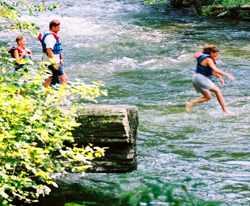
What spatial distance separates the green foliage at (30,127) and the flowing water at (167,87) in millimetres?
869

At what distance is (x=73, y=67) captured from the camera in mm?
17516

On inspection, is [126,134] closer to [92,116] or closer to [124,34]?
[92,116]

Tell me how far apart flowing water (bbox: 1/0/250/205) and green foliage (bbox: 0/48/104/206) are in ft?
2.85

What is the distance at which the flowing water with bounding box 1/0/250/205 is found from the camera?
29.0 feet

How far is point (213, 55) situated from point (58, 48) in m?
2.92

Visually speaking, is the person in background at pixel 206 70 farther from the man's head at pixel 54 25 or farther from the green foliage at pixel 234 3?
the green foliage at pixel 234 3

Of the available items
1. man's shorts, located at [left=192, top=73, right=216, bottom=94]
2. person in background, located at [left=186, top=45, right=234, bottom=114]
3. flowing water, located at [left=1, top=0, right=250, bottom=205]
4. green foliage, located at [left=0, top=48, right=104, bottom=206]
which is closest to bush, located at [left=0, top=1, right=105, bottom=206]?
green foliage, located at [left=0, top=48, right=104, bottom=206]

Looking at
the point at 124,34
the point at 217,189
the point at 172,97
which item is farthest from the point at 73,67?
the point at 217,189

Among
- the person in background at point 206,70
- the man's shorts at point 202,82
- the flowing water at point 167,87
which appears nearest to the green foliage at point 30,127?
the flowing water at point 167,87

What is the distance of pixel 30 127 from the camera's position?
6105 millimetres

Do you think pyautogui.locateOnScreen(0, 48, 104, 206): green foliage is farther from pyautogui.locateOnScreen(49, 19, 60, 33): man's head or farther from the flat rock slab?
pyautogui.locateOnScreen(49, 19, 60, 33): man's head

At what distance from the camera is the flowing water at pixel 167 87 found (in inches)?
348

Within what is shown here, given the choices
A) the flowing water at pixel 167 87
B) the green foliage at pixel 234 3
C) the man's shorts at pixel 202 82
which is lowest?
the flowing water at pixel 167 87

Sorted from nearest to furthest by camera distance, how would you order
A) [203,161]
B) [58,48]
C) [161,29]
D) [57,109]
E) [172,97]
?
1. [57,109]
2. [203,161]
3. [58,48]
4. [172,97]
5. [161,29]
